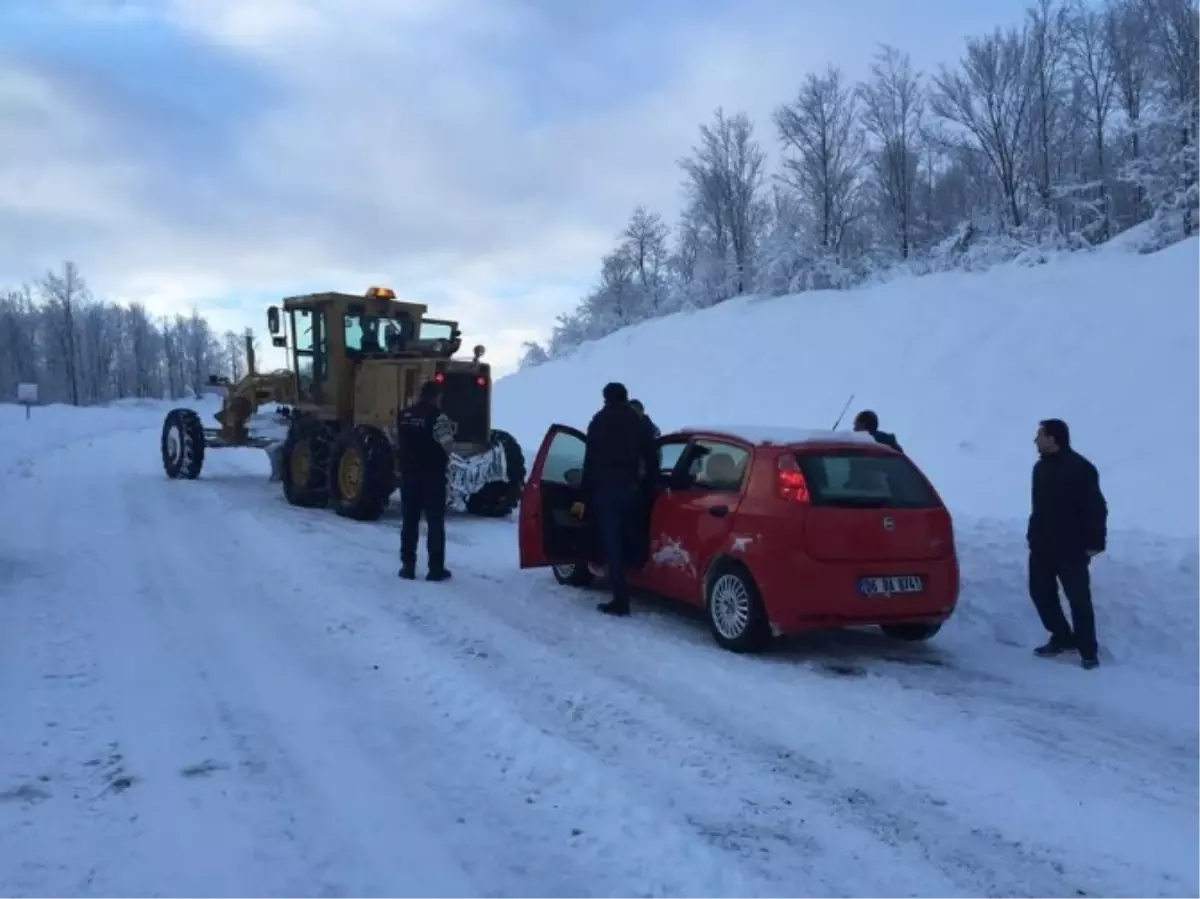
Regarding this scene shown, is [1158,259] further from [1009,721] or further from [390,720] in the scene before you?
[390,720]

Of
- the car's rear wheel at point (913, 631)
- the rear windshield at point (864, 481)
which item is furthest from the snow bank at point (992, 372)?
the rear windshield at point (864, 481)

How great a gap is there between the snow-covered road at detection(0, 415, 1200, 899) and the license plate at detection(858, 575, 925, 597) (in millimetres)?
→ 501

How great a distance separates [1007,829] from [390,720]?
3013 mm

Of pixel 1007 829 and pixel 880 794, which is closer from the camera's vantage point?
pixel 1007 829

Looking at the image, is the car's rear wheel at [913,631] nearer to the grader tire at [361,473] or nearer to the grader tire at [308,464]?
the grader tire at [361,473]

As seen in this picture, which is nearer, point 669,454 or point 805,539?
point 805,539

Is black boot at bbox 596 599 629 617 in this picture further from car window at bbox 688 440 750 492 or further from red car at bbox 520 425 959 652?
car window at bbox 688 440 750 492

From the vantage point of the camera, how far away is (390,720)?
203 inches

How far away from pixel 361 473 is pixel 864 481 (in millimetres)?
7936

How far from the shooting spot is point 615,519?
7.80 meters

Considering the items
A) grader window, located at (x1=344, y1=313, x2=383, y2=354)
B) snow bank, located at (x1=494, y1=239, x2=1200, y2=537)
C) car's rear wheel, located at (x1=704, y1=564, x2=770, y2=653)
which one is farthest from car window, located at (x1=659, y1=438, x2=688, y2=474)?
grader window, located at (x1=344, y1=313, x2=383, y2=354)

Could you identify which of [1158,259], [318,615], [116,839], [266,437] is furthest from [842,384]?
[116,839]

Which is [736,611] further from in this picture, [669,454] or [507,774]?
[507,774]

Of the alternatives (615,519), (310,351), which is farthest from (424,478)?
(310,351)
